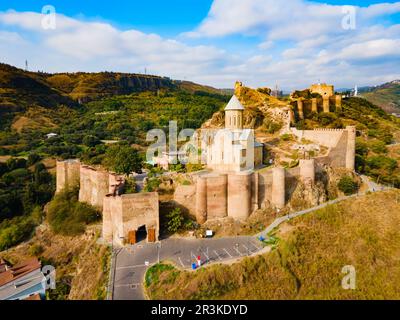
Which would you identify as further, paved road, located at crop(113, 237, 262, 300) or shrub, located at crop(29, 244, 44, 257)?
shrub, located at crop(29, 244, 44, 257)

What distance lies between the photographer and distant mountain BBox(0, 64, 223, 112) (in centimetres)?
6619

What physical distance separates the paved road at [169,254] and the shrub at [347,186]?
9.67 metres

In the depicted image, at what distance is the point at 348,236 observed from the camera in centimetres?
2061

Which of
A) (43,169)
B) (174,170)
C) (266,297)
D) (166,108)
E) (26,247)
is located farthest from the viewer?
(166,108)

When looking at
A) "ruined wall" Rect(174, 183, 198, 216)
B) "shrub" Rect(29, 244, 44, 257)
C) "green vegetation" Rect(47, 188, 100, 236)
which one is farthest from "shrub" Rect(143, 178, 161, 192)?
"shrub" Rect(29, 244, 44, 257)

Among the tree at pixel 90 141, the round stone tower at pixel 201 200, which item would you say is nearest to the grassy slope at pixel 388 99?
the tree at pixel 90 141

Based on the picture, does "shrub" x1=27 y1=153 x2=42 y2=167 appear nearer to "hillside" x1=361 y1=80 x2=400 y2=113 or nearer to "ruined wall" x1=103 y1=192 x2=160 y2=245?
"ruined wall" x1=103 y1=192 x2=160 y2=245

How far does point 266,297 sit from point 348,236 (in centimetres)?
799

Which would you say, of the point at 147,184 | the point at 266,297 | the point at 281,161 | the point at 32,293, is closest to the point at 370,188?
the point at 281,161

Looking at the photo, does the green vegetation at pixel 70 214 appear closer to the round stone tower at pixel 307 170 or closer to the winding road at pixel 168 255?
the winding road at pixel 168 255

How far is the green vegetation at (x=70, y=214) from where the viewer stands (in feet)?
76.7

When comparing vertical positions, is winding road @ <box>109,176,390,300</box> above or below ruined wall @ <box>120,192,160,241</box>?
below

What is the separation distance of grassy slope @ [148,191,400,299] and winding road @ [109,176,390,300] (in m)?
0.80

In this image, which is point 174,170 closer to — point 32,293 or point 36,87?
point 32,293
